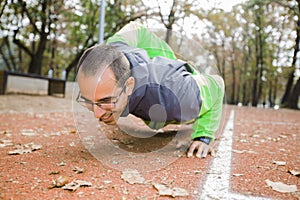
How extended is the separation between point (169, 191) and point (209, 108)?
81cm

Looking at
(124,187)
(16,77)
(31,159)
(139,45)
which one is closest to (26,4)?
(16,77)

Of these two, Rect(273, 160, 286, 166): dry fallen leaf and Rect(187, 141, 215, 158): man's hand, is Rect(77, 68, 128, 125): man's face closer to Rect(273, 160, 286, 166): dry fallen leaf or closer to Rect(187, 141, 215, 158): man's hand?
Rect(187, 141, 215, 158): man's hand

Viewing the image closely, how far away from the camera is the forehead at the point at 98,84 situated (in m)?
1.26

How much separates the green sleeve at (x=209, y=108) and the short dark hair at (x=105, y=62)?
0.59m

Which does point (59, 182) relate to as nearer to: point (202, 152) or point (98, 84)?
point (98, 84)

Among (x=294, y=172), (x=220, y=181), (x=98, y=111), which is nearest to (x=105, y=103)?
(x=98, y=111)

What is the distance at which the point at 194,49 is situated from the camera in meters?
2.03

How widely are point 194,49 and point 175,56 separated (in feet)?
0.49

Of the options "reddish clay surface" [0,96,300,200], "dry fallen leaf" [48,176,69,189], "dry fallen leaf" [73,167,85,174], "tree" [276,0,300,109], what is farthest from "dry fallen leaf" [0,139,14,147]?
"tree" [276,0,300,109]

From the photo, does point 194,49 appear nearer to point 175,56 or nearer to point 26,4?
point 175,56

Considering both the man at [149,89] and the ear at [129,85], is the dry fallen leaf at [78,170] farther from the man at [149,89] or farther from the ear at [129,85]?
the ear at [129,85]

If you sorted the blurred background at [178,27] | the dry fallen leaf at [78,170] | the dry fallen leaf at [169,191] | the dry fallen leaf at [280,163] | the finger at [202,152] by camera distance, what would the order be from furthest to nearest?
the blurred background at [178,27] → the finger at [202,152] → the dry fallen leaf at [280,163] → the dry fallen leaf at [78,170] → the dry fallen leaf at [169,191]

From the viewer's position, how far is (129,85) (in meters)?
1.44

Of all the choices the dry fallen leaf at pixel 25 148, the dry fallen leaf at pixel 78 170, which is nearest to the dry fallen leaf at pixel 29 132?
the dry fallen leaf at pixel 25 148
